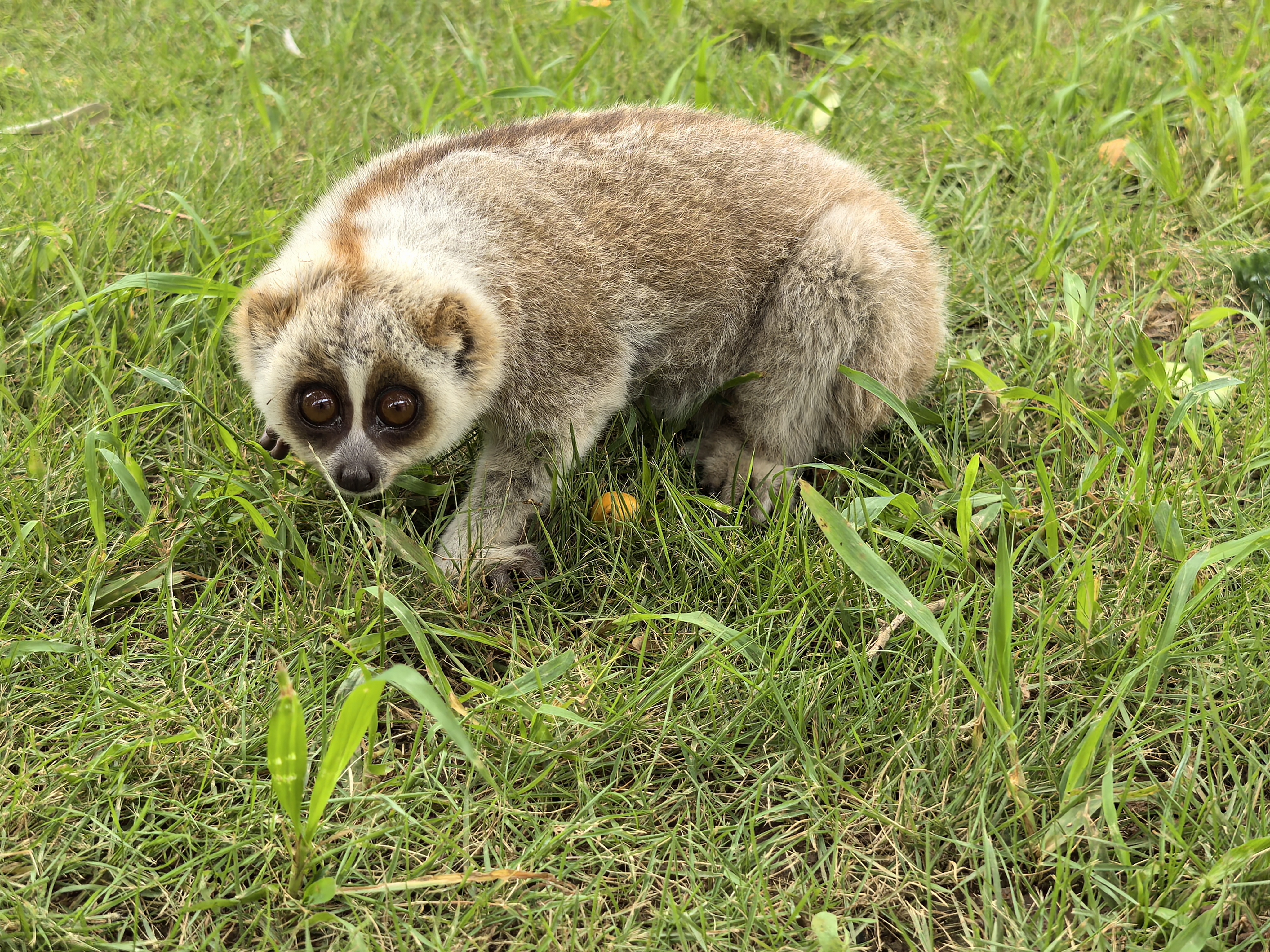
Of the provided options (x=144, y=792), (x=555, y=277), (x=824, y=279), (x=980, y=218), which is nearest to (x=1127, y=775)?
(x=824, y=279)

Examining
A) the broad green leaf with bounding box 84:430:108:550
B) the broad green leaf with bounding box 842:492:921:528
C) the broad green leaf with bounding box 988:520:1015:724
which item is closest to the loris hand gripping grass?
the broad green leaf with bounding box 842:492:921:528

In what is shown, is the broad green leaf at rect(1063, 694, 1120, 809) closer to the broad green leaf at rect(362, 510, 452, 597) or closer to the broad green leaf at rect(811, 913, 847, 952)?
the broad green leaf at rect(811, 913, 847, 952)

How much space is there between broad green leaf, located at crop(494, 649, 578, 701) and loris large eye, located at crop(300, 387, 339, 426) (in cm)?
103

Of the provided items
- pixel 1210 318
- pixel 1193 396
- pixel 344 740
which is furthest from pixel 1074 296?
pixel 344 740

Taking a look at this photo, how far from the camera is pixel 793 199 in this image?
4.16 m

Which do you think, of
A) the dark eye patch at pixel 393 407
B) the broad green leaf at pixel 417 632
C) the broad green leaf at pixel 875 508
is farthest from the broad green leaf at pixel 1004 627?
the dark eye patch at pixel 393 407

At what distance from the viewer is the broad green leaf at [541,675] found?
3.07 m

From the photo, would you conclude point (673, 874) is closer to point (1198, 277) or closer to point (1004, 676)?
point (1004, 676)

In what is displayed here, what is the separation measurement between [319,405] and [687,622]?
1.32m

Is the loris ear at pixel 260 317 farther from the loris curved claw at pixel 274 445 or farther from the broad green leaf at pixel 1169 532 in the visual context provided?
the broad green leaf at pixel 1169 532

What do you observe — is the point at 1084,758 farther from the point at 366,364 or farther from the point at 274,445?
the point at 274,445

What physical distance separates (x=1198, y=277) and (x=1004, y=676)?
2.85 metres

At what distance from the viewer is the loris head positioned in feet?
11.0

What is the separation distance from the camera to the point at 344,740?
253cm
